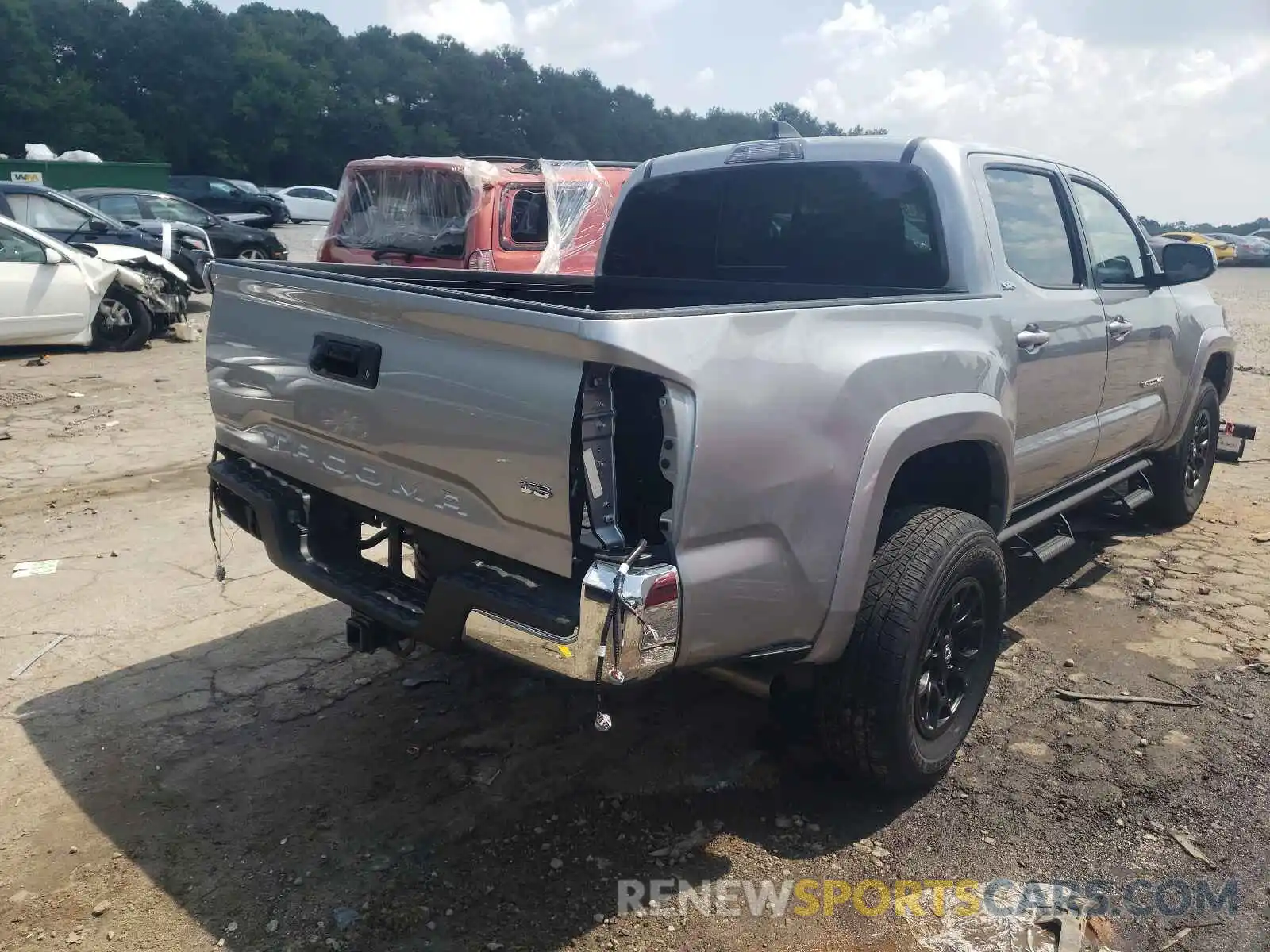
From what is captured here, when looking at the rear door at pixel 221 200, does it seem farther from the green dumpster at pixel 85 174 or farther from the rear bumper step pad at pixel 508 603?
the rear bumper step pad at pixel 508 603

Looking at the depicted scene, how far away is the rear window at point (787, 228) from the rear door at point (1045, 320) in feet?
0.90

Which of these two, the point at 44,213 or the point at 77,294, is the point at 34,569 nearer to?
the point at 77,294

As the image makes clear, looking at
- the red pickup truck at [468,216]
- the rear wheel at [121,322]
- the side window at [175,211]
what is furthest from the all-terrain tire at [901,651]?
the side window at [175,211]

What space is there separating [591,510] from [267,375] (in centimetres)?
139

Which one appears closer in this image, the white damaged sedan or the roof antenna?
the roof antenna

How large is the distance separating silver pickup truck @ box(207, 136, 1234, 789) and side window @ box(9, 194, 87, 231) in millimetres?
10055

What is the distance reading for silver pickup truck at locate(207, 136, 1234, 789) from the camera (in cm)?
235

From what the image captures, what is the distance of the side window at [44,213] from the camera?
11.8 m

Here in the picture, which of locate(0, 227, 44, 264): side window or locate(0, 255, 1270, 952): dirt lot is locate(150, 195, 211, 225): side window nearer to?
locate(0, 227, 44, 264): side window

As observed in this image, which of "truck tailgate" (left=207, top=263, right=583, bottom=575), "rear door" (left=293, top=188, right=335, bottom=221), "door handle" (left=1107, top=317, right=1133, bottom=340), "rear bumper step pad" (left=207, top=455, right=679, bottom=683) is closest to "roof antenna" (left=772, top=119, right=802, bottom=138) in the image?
"door handle" (left=1107, top=317, right=1133, bottom=340)

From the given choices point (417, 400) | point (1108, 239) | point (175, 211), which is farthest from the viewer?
point (175, 211)

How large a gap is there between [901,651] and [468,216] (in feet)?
23.3
